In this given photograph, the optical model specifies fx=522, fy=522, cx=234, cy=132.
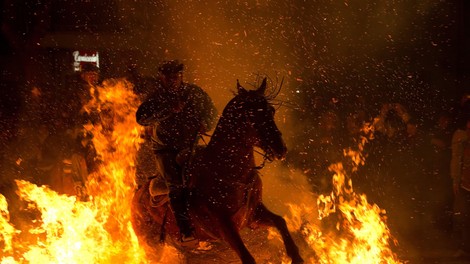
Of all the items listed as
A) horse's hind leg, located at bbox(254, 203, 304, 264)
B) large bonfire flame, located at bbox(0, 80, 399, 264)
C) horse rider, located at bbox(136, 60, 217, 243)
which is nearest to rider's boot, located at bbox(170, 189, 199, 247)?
horse rider, located at bbox(136, 60, 217, 243)

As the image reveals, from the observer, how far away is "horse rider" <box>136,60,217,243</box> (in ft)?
16.5

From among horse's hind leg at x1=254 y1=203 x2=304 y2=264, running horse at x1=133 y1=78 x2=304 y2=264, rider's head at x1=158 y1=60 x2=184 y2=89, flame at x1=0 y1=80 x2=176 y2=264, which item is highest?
rider's head at x1=158 y1=60 x2=184 y2=89

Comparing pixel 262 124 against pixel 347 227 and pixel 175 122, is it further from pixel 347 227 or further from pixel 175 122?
pixel 347 227

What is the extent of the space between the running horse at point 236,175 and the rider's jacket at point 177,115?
11.1 inches

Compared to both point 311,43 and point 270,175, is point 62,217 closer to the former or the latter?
point 270,175

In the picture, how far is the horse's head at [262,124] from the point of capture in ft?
14.6

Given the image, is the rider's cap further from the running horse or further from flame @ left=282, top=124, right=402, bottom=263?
flame @ left=282, top=124, right=402, bottom=263

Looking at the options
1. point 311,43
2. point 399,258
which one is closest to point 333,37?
point 311,43

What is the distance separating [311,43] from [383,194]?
3.74m

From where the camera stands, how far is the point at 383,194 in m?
9.32

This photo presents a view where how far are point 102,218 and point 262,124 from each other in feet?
10.8

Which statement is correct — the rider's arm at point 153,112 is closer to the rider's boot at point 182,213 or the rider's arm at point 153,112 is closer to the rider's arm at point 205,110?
the rider's arm at point 205,110

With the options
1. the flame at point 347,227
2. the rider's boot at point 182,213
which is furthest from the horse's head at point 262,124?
the flame at point 347,227

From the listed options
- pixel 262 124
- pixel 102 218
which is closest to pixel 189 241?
pixel 262 124
